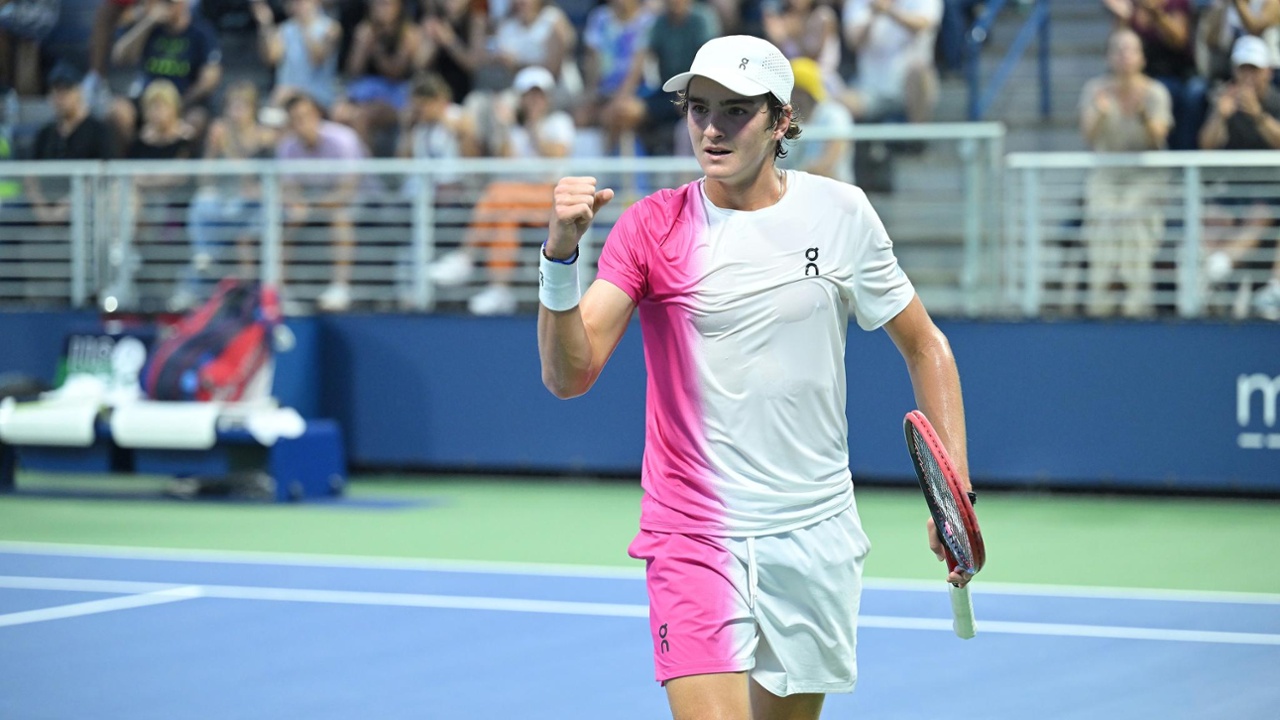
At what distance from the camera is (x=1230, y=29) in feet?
38.8

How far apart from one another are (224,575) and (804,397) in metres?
5.25

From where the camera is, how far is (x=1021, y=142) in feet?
44.8

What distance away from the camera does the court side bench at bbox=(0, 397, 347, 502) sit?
1112 cm

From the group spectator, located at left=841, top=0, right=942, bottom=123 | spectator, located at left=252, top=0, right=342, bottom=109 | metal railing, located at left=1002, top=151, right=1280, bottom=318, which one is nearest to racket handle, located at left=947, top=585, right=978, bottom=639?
metal railing, located at left=1002, top=151, right=1280, bottom=318

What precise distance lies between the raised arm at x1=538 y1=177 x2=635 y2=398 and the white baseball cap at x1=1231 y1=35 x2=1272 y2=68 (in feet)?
27.1

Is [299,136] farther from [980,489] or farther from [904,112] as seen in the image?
[980,489]

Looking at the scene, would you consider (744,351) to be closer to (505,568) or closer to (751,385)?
(751,385)

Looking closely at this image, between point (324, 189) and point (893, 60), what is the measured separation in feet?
13.2

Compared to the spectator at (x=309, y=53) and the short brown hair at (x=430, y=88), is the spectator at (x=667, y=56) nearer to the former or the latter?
the short brown hair at (x=430, y=88)

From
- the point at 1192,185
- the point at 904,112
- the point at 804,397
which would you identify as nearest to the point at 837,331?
the point at 804,397

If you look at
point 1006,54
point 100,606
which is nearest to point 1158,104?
point 1006,54

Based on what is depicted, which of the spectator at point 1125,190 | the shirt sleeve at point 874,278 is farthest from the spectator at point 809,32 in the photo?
the shirt sleeve at point 874,278

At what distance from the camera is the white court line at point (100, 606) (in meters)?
7.52

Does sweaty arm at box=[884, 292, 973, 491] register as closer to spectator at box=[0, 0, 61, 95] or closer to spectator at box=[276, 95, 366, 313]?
spectator at box=[276, 95, 366, 313]
